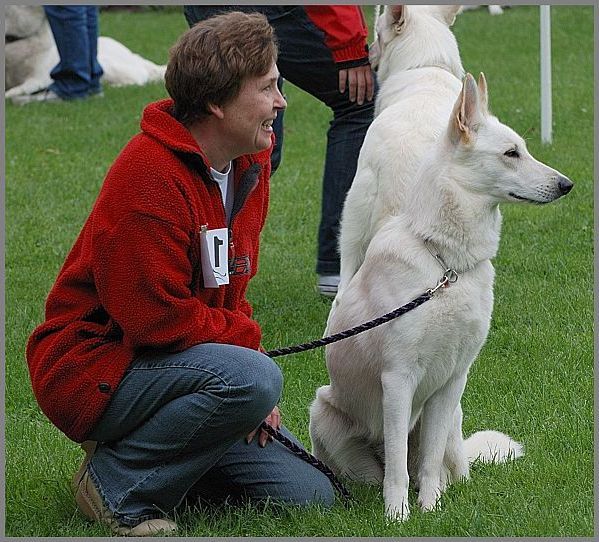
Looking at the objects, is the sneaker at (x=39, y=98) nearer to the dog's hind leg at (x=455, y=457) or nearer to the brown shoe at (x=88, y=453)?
the brown shoe at (x=88, y=453)

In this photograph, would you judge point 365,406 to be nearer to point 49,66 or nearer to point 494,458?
point 494,458

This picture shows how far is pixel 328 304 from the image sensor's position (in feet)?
19.0

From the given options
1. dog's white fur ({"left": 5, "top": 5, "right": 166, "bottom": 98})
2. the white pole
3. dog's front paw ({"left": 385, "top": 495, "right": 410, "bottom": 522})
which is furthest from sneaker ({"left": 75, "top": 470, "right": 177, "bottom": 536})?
dog's white fur ({"left": 5, "top": 5, "right": 166, "bottom": 98})

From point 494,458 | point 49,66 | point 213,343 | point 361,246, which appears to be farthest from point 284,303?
point 49,66

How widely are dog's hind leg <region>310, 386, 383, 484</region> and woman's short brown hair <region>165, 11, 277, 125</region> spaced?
114cm

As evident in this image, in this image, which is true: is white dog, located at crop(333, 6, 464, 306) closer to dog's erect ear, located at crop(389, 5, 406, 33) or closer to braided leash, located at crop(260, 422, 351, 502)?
dog's erect ear, located at crop(389, 5, 406, 33)

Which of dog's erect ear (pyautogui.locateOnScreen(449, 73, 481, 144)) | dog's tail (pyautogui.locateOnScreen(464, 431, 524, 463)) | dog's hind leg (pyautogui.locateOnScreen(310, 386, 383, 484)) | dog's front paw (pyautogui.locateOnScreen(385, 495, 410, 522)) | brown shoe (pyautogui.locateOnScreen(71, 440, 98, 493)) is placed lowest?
dog's tail (pyautogui.locateOnScreen(464, 431, 524, 463))

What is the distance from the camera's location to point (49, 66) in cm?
1188

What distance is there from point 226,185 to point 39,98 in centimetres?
868

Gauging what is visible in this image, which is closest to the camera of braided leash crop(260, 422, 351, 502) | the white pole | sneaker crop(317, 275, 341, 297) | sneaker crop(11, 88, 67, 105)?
braided leash crop(260, 422, 351, 502)

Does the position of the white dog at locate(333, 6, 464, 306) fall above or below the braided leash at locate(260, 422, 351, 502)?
above

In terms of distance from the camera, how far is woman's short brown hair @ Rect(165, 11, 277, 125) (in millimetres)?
3131

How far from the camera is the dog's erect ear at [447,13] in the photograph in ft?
17.4

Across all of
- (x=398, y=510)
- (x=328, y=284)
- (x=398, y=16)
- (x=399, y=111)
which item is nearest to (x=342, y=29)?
(x=398, y=16)
